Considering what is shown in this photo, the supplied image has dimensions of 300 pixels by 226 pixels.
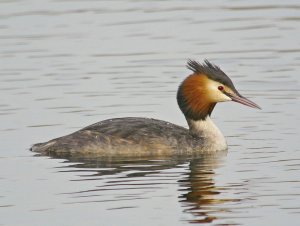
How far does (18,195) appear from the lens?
14.9 metres

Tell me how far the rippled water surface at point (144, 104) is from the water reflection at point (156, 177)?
0.9 inches

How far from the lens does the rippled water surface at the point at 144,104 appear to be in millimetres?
14273

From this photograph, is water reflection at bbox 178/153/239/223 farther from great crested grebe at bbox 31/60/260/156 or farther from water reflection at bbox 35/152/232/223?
great crested grebe at bbox 31/60/260/156

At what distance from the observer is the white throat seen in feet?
58.1

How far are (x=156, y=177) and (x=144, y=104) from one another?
15.3 feet

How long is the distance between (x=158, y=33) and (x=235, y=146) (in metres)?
8.64

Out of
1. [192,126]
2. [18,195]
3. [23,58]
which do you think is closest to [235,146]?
[192,126]

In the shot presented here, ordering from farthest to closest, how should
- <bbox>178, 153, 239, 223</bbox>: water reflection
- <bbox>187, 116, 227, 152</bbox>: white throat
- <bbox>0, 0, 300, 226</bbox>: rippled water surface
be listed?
<bbox>187, 116, 227, 152</bbox>: white throat
<bbox>0, 0, 300, 226</bbox>: rippled water surface
<bbox>178, 153, 239, 223</bbox>: water reflection

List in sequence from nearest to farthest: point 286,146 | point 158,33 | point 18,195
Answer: point 18,195
point 286,146
point 158,33

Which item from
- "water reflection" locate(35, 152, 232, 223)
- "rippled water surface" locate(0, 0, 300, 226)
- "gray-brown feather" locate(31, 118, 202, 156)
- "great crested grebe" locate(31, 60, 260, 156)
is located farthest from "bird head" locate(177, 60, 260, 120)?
"water reflection" locate(35, 152, 232, 223)

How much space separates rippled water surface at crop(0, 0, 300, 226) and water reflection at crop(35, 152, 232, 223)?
24mm

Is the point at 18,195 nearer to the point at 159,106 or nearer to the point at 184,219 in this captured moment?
the point at 184,219

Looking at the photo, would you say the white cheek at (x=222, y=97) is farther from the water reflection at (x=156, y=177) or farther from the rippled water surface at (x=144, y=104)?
the water reflection at (x=156, y=177)

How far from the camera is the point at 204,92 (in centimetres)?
1803
